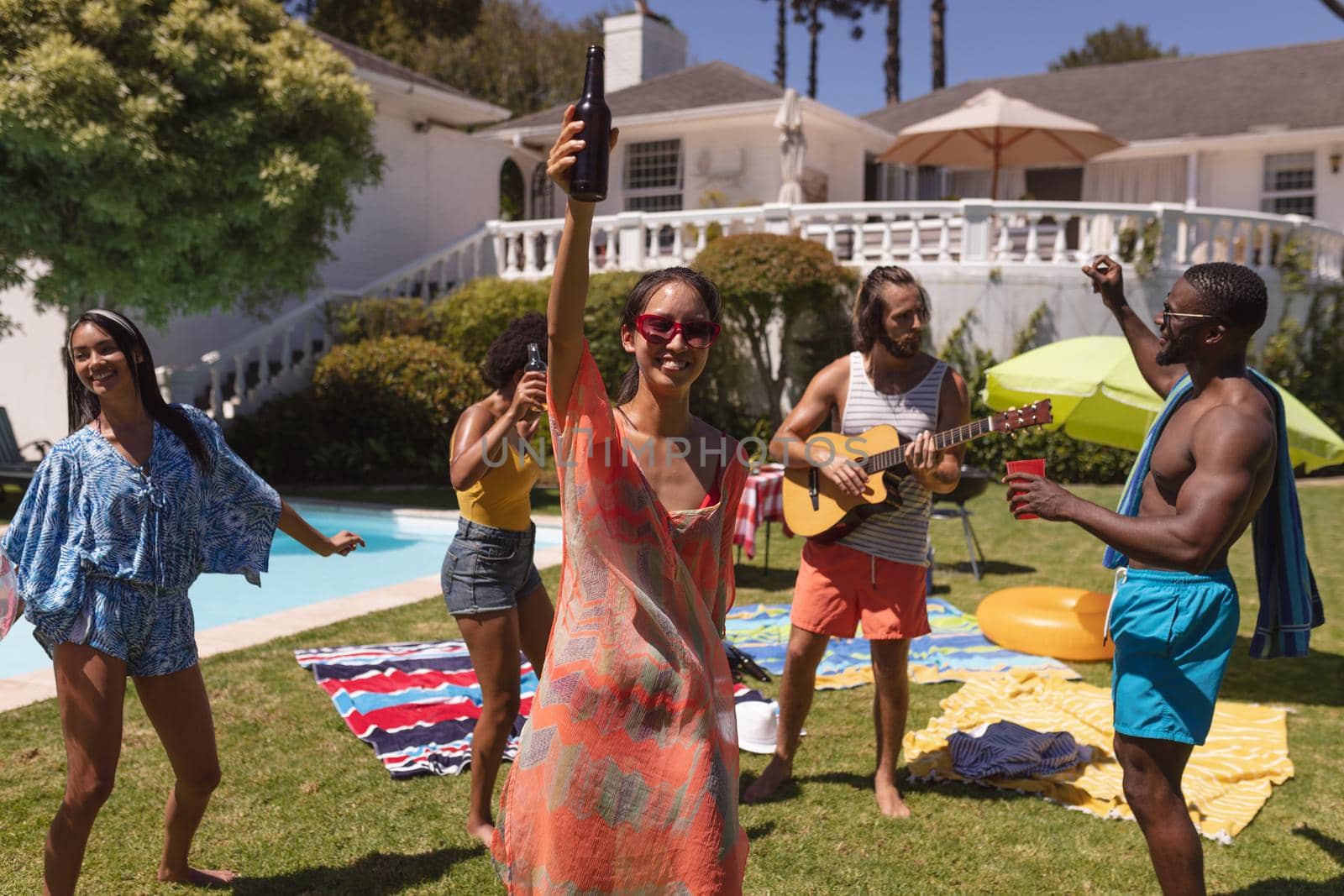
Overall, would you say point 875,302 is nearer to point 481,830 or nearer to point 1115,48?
point 481,830

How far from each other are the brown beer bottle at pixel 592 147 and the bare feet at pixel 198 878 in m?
2.92

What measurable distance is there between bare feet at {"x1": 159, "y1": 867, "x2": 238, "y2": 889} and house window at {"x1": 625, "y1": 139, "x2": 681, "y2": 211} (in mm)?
19890

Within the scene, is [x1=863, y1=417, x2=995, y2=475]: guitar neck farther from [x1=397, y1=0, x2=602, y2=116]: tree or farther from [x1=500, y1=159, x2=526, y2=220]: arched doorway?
[x1=397, y1=0, x2=602, y2=116]: tree

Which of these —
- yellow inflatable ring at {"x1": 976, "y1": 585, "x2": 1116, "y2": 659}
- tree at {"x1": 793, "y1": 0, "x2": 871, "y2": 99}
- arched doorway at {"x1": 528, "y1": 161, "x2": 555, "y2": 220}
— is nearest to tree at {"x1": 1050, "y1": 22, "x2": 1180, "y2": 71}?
tree at {"x1": 793, "y1": 0, "x2": 871, "y2": 99}

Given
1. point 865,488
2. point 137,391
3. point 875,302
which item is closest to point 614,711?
point 137,391

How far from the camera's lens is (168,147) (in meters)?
12.1

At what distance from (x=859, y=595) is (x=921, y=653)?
274cm

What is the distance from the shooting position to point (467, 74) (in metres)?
37.8

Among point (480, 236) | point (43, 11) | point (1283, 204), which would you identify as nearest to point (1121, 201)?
point (1283, 204)

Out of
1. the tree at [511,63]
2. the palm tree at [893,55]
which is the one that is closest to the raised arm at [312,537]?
the tree at [511,63]

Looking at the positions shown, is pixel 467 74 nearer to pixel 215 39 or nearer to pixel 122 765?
pixel 215 39

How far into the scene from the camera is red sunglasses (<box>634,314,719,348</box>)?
256 centimetres

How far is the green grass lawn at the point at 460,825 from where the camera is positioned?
3.91 meters

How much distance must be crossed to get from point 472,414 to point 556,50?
37.6 meters
